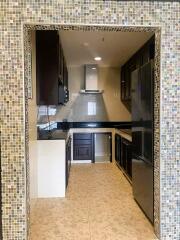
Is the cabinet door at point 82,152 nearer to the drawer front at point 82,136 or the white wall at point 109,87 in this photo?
the drawer front at point 82,136

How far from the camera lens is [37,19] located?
98.5 inches

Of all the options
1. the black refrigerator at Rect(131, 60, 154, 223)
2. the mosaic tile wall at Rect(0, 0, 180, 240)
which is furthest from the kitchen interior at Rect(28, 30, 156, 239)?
the mosaic tile wall at Rect(0, 0, 180, 240)

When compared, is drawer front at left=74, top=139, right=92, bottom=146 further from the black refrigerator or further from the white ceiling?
the black refrigerator

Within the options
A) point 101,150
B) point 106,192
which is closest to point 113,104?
point 101,150

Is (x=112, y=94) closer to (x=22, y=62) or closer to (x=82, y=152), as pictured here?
(x=82, y=152)

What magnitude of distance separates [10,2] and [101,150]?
5169mm

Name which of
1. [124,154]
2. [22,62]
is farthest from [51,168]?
[22,62]

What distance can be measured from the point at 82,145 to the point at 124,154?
1609 mm

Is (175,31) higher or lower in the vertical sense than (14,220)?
higher

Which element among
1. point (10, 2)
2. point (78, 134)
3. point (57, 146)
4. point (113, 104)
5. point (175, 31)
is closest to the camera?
point (10, 2)

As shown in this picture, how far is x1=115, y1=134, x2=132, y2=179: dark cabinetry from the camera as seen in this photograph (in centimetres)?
505

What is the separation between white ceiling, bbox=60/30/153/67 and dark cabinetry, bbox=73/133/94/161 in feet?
6.22

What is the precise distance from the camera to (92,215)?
138 inches

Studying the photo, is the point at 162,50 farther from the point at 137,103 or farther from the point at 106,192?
the point at 106,192
